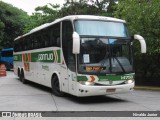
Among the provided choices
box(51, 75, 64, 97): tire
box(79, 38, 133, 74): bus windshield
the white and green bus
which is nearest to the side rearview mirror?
the white and green bus

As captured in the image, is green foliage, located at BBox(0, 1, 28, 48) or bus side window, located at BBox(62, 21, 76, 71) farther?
green foliage, located at BBox(0, 1, 28, 48)

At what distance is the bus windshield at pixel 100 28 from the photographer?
1316 cm

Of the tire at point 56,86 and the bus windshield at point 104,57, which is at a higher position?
the bus windshield at point 104,57

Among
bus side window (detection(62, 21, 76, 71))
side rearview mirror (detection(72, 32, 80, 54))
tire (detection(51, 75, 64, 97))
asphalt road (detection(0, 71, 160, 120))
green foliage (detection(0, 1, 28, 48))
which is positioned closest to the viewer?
asphalt road (detection(0, 71, 160, 120))

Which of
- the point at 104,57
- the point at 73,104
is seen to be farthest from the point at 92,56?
the point at 73,104

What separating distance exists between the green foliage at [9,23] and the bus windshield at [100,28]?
1461 inches

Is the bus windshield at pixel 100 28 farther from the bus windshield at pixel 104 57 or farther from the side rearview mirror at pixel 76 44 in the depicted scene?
the side rearview mirror at pixel 76 44

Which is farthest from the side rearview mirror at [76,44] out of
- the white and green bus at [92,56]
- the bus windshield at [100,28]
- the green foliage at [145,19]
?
the green foliage at [145,19]

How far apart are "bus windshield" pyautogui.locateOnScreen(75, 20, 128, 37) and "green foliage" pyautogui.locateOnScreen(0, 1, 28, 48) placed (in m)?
37.1

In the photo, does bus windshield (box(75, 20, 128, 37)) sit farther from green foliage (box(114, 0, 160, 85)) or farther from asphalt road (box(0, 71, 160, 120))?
green foliage (box(114, 0, 160, 85))

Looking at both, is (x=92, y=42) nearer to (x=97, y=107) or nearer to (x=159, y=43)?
(x=97, y=107)

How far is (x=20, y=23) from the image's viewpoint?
52375 mm

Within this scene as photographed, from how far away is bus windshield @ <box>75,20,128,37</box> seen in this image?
43.2ft

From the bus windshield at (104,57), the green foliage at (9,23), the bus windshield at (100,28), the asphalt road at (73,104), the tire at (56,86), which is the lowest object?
the asphalt road at (73,104)
